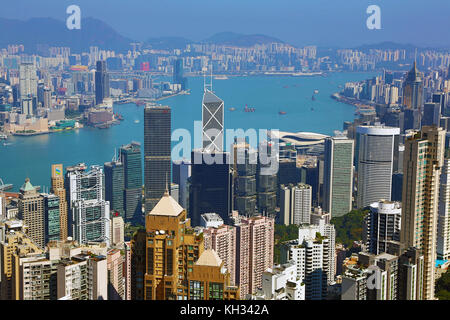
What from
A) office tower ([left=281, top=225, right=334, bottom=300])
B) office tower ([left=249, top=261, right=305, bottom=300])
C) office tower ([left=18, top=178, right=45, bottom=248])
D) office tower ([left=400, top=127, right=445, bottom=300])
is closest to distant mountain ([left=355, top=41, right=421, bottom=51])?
office tower ([left=400, top=127, right=445, bottom=300])

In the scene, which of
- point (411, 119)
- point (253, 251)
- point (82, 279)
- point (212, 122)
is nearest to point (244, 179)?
point (212, 122)

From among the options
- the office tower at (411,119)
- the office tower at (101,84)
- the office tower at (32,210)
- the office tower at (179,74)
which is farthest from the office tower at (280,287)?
the office tower at (101,84)

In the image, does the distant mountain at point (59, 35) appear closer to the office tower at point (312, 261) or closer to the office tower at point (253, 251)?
the office tower at point (253, 251)

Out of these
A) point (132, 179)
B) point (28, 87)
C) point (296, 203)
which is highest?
point (28, 87)

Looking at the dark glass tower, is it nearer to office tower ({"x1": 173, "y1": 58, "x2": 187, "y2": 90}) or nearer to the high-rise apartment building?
office tower ({"x1": 173, "y1": 58, "x2": 187, "y2": 90})

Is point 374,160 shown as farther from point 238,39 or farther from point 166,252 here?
point 166,252

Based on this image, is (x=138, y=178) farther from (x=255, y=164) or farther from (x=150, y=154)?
(x=255, y=164)
